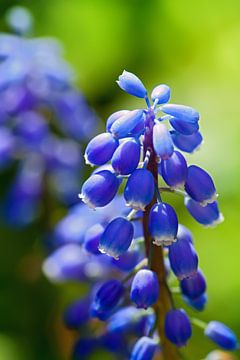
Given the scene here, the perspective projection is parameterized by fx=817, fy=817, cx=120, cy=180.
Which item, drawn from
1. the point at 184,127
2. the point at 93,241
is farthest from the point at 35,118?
the point at 184,127

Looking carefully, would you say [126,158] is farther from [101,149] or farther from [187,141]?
[187,141]

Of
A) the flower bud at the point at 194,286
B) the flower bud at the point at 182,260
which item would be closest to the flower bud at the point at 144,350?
the flower bud at the point at 194,286

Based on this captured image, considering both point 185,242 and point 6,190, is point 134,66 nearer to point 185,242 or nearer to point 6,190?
point 6,190

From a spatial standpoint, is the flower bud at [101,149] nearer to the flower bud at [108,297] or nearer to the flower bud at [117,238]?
the flower bud at [117,238]

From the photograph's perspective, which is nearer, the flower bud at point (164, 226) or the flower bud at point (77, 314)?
the flower bud at point (164, 226)

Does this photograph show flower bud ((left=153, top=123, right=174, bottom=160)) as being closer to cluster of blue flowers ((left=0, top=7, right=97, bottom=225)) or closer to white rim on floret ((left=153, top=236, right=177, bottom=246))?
white rim on floret ((left=153, top=236, right=177, bottom=246))
